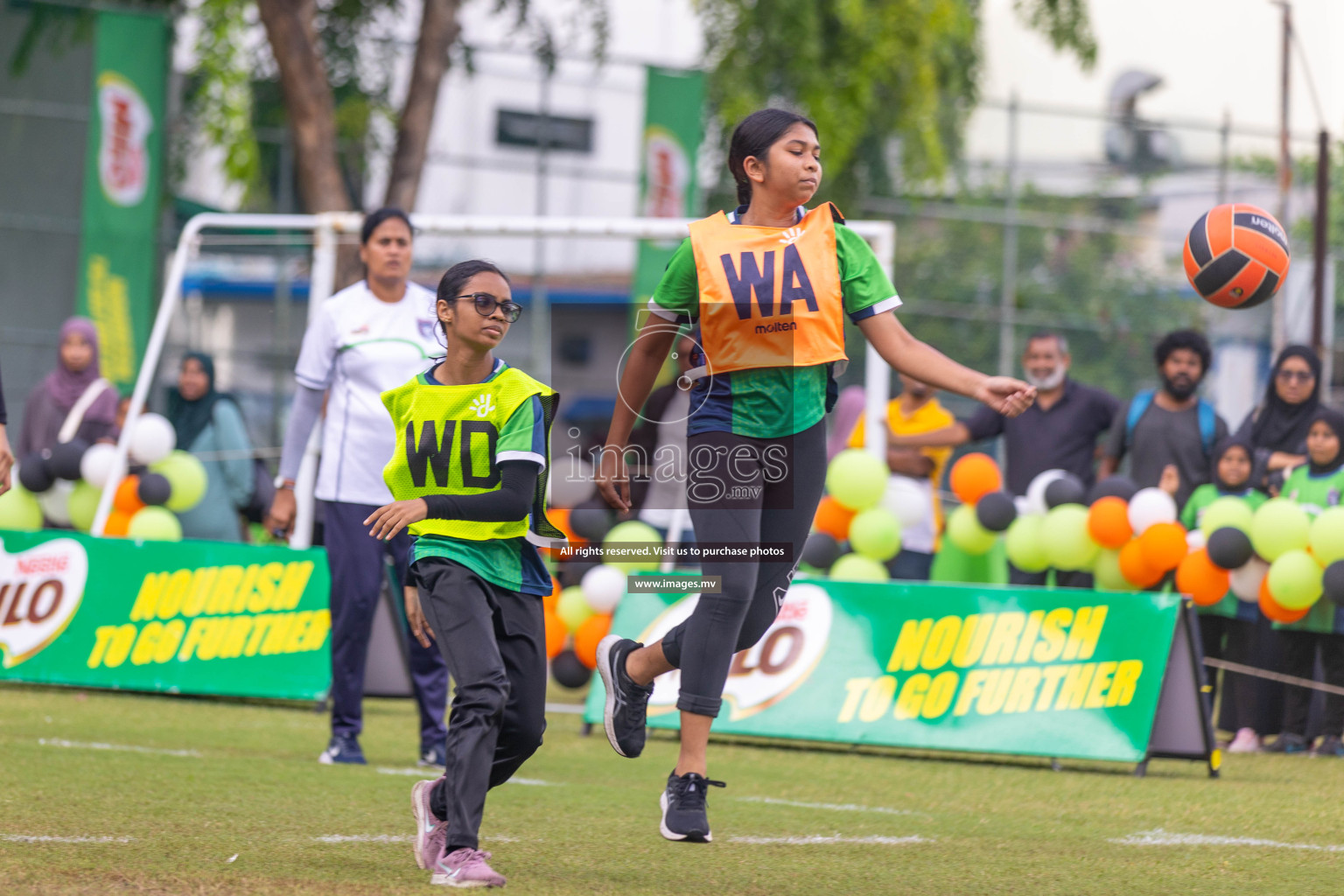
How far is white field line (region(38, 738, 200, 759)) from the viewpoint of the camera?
21.4 feet

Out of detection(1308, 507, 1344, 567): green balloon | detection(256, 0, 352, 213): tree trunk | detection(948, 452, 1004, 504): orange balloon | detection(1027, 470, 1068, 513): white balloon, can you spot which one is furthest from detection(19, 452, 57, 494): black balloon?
detection(1308, 507, 1344, 567): green balloon

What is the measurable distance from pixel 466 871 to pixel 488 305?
146 cm

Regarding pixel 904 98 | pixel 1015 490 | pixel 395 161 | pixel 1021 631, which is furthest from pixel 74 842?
pixel 904 98

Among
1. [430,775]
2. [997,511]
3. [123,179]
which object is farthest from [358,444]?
[123,179]

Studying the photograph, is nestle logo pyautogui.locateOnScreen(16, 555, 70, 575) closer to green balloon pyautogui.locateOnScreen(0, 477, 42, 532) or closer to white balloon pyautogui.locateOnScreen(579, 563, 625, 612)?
green balloon pyautogui.locateOnScreen(0, 477, 42, 532)

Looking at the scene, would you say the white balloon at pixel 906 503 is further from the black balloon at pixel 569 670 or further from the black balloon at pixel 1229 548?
the black balloon at pixel 569 670

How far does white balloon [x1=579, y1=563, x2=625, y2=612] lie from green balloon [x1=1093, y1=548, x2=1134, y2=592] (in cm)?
260

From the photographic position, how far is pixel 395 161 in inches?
609

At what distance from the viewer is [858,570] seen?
29.5ft

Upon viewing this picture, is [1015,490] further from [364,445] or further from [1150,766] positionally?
[364,445]

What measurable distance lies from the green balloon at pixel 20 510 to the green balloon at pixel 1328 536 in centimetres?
710

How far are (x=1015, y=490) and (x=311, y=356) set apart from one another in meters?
4.54

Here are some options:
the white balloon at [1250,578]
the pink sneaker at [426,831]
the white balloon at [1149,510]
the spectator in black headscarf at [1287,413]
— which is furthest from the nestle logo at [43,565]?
the spectator in black headscarf at [1287,413]

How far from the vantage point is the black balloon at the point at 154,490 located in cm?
957
